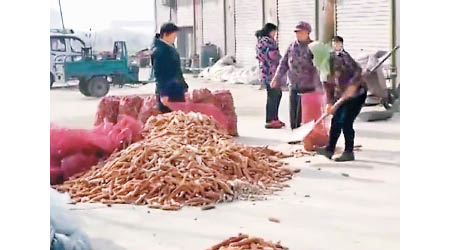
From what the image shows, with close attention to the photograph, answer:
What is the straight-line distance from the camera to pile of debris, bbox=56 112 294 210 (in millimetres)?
2451

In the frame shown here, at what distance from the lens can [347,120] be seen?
2.59 metres

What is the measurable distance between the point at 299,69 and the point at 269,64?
0.35ft

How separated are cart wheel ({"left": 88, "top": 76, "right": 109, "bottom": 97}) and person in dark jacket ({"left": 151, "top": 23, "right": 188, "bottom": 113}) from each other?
0.55 ft

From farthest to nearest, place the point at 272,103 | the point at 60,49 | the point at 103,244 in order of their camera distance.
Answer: the point at 272,103 < the point at 60,49 < the point at 103,244

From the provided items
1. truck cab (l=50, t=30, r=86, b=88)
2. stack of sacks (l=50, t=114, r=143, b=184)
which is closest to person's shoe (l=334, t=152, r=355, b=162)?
stack of sacks (l=50, t=114, r=143, b=184)

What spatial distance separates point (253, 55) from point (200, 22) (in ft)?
0.69

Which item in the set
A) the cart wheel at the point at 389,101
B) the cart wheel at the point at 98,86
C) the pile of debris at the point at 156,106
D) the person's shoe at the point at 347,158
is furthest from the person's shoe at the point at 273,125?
the cart wheel at the point at 98,86

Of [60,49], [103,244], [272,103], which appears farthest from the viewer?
[272,103]

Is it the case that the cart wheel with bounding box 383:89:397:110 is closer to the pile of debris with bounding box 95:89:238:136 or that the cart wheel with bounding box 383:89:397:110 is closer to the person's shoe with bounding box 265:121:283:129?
the person's shoe with bounding box 265:121:283:129

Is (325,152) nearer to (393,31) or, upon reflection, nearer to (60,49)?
(393,31)

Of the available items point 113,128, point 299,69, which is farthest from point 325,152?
point 113,128

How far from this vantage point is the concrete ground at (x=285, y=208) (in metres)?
2.40

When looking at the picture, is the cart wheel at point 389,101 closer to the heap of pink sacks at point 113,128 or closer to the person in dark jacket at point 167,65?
the heap of pink sacks at point 113,128
